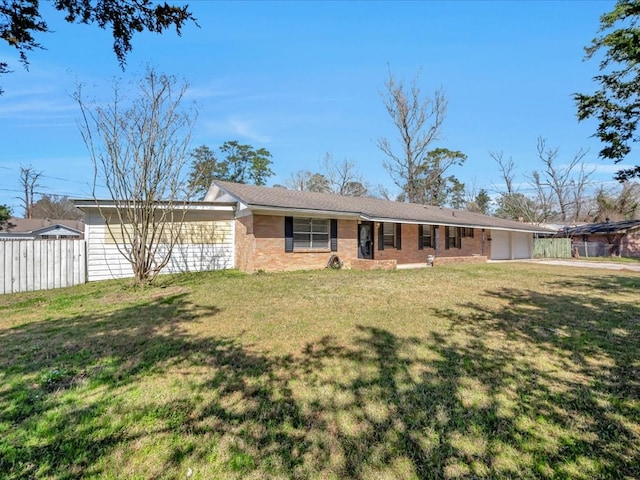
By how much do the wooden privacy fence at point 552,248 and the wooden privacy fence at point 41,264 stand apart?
2956 centimetres

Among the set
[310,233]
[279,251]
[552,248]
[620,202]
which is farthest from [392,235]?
[620,202]

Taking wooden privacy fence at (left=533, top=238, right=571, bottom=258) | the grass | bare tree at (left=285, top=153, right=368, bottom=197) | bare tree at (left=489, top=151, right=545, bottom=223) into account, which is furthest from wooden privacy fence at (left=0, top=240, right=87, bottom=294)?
bare tree at (left=489, top=151, right=545, bottom=223)

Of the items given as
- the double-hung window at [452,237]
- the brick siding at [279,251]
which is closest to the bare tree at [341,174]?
the double-hung window at [452,237]

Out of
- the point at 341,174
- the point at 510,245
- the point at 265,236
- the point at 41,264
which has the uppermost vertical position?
the point at 341,174

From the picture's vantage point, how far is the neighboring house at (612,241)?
24750 millimetres

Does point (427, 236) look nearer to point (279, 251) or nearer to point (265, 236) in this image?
point (279, 251)

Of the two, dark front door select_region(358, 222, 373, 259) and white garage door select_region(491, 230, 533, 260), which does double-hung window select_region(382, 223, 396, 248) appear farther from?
white garage door select_region(491, 230, 533, 260)

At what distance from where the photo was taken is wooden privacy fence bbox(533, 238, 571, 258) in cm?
2473

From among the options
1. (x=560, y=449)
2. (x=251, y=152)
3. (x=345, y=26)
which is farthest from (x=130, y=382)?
(x=251, y=152)

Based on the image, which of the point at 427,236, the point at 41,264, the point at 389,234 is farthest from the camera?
the point at 427,236

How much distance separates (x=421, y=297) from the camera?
7383 millimetres

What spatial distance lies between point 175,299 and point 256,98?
36.0 feet

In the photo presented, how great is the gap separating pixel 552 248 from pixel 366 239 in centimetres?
1943

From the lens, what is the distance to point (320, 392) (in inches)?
121
